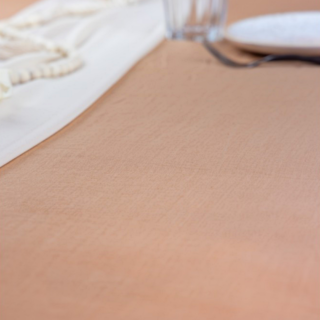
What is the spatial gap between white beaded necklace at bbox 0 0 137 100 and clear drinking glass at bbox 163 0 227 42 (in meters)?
0.15

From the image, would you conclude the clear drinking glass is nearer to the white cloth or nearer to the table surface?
the white cloth

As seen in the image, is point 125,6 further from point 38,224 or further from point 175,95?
point 38,224

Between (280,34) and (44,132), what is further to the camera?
(280,34)

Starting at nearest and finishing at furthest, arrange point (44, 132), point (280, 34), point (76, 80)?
point (44, 132) → point (76, 80) → point (280, 34)

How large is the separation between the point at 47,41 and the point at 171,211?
373 mm

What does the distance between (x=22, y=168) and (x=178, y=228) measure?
0.43 feet

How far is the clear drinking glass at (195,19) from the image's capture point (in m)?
0.68

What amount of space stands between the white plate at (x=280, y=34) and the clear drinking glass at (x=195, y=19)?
29 mm

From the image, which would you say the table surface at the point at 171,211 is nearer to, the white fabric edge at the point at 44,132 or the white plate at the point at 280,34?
the white fabric edge at the point at 44,132

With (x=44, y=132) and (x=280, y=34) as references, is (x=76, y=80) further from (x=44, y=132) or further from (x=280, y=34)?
(x=280, y=34)

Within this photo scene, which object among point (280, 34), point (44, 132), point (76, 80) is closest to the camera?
point (44, 132)

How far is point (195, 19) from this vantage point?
0.70m

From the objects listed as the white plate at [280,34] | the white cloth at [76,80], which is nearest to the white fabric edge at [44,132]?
the white cloth at [76,80]

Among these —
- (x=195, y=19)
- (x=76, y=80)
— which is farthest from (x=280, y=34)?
(x=76, y=80)
